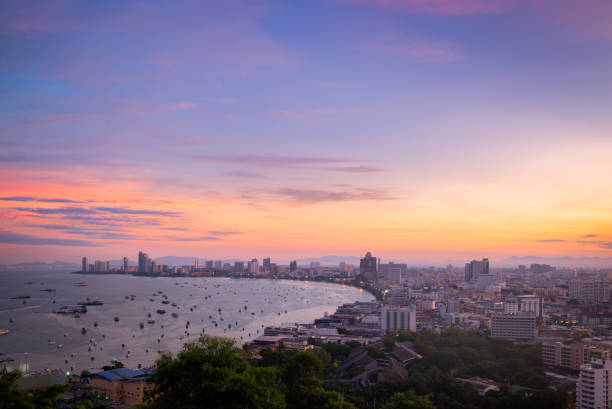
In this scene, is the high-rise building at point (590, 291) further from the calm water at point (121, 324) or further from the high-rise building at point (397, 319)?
the calm water at point (121, 324)

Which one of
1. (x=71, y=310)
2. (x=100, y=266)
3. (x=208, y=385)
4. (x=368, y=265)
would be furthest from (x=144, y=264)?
(x=208, y=385)

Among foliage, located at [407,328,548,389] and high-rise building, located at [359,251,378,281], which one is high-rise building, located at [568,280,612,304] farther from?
high-rise building, located at [359,251,378,281]

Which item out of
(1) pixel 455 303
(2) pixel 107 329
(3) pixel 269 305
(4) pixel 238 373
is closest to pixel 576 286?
(1) pixel 455 303

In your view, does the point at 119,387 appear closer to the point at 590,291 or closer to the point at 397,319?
the point at 397,319

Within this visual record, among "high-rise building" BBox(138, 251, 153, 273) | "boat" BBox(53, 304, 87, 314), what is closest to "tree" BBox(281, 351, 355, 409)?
"boat" BBox(53, 304, 87, 314)

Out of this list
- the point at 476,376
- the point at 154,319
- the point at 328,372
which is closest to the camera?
the point at 476,376

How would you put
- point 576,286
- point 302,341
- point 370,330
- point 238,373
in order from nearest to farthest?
1. point 238,373
2. point 302,341
3. point 370,330
4. point 576,286

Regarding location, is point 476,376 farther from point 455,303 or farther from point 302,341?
point 455,303
